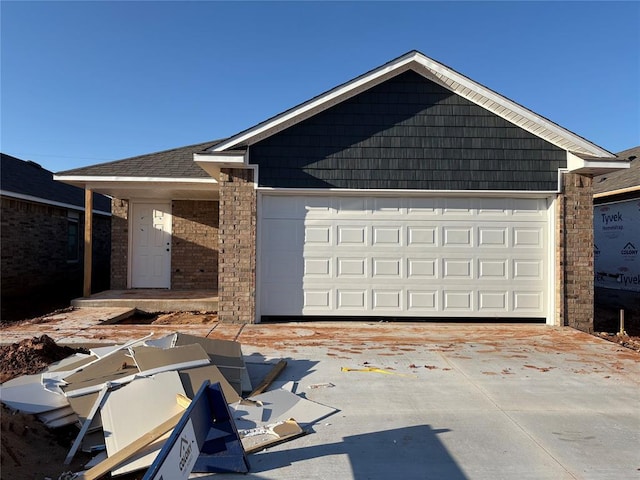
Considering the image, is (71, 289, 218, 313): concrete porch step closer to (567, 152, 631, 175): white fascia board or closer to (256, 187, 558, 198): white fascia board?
(256, 187, 558, 198): white fascia board

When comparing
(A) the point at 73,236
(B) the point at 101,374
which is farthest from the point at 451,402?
(A) the point at 73,236

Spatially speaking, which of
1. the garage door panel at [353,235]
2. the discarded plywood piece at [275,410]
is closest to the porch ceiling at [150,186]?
the garage door panel at [353,235]

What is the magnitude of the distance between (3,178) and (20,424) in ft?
36.4

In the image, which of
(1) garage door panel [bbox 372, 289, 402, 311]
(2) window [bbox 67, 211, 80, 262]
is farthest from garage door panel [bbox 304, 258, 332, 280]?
(2) window [bbox 67, 211, 80, 262]

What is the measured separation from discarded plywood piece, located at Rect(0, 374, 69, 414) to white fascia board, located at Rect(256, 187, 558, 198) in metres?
5.22

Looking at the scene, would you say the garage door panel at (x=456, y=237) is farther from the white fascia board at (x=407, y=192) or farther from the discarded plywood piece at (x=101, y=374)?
the discarded plywood piece at (x=101, y=374)

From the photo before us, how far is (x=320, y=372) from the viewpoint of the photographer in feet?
17.3

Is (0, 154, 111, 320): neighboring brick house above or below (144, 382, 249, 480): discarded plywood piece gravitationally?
above

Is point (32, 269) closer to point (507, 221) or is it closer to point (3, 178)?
A: point (3, 178)

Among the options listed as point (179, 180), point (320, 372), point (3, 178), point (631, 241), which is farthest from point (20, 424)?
point (631, 241)

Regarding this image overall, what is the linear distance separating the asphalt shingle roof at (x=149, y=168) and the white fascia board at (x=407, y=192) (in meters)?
2.60

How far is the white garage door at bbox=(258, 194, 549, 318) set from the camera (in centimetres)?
859

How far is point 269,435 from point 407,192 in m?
6.09

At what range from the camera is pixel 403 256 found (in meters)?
8.66
